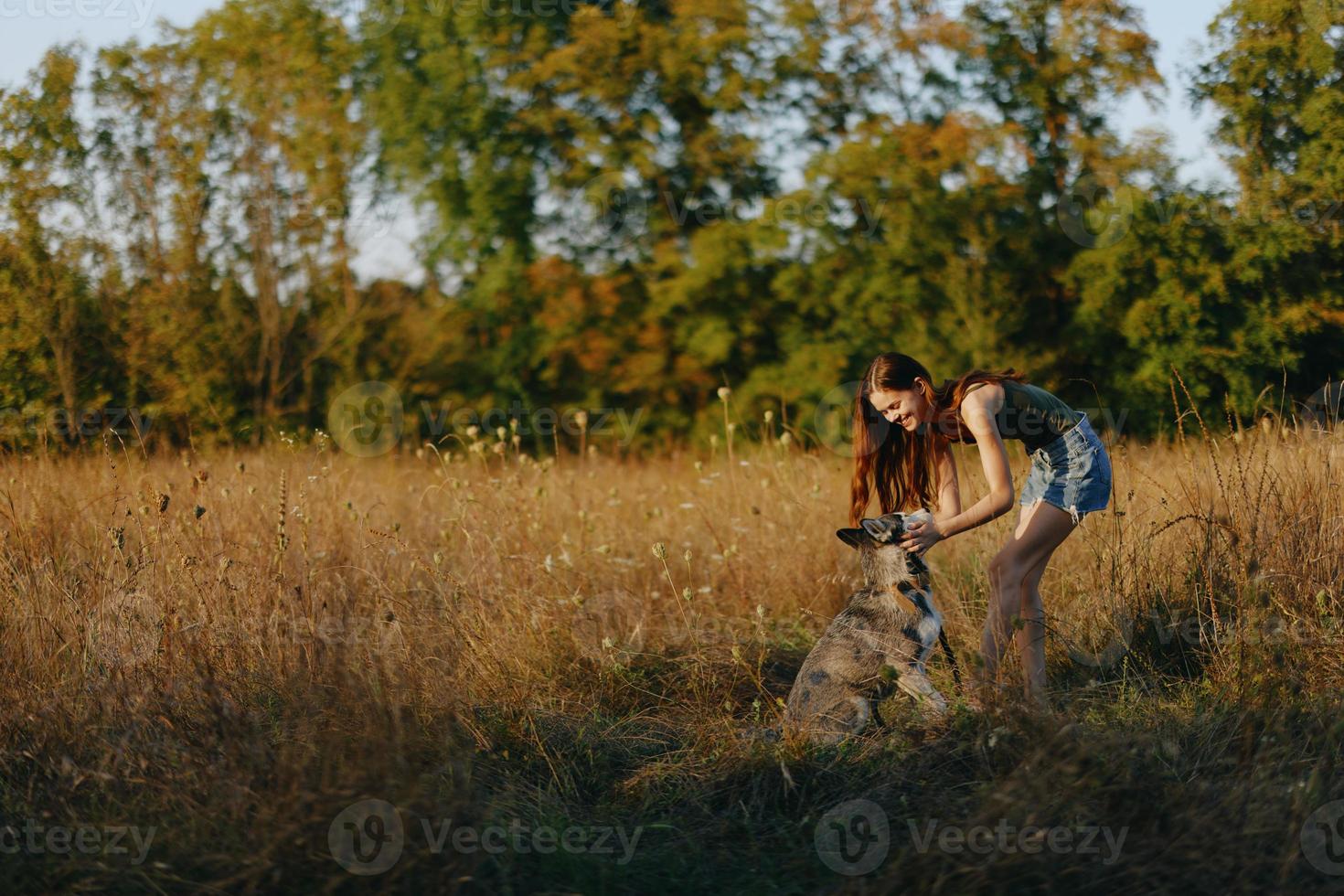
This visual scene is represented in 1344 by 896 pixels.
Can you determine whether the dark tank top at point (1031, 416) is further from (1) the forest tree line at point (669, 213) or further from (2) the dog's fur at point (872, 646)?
(1) the forest tree line at point (669, 213)

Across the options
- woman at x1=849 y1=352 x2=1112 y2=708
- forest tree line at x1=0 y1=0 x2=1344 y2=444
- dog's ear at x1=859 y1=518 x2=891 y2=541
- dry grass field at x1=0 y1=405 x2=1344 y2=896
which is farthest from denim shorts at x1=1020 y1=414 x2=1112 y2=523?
forest tree line at x1=0 y1=0 x2=1344 y2=444

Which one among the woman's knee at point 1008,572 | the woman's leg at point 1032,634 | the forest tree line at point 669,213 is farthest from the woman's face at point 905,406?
the forest tree line at point 669,213

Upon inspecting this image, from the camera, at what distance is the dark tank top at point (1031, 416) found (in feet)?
14.4

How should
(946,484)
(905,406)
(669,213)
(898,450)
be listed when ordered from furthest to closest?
(669,213), (898,450), (946,484), (905,406)

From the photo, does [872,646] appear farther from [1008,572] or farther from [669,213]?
[669,213]

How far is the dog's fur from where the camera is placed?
415cm

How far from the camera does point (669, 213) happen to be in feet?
49.0

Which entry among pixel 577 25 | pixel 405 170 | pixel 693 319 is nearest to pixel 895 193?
pixel 693 319

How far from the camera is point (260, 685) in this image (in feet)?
14.3

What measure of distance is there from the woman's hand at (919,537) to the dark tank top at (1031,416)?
0.51 meters

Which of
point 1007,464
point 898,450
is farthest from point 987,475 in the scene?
point 898,450

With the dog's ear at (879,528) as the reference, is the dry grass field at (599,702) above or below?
below

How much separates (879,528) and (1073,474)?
83cm

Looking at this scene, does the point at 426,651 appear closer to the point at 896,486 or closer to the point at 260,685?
the point at 260,685
